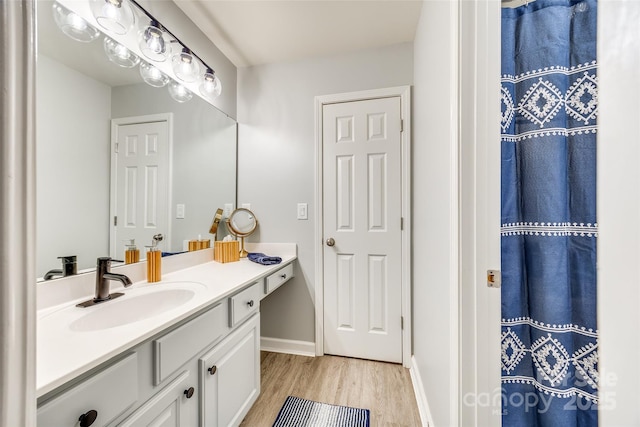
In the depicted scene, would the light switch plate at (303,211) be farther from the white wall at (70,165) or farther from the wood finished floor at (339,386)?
the white wall at (70,165)

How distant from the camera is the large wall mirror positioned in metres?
0.98

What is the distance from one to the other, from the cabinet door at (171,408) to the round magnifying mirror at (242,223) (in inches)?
43.2

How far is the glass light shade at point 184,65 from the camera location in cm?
156

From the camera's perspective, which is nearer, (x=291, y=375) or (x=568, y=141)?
(x=568, y=141)

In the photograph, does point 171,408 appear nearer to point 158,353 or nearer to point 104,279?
point 158,353

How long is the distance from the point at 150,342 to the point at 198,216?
110cm

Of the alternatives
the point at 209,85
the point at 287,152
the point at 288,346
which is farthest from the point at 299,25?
the point at 288,346

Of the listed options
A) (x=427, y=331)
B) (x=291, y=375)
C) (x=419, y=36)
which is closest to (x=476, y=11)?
(x=419, y=36)

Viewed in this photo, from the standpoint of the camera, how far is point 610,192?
45cm

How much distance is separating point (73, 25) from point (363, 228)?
1.83 metres

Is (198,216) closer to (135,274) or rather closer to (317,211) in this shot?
(135,274)

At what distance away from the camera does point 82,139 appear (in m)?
1.10

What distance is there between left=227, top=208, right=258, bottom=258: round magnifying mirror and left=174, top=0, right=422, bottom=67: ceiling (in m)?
1.23

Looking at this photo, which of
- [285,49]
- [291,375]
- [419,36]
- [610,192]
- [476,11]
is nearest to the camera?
[610,192]
